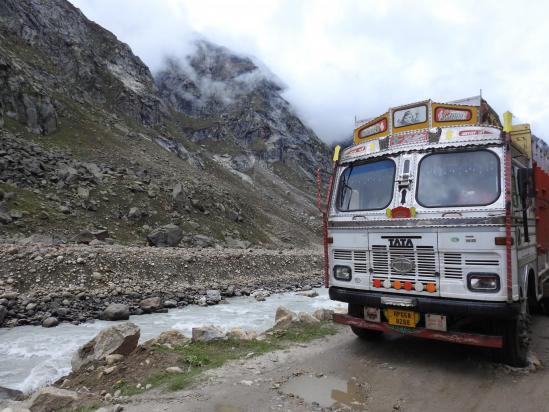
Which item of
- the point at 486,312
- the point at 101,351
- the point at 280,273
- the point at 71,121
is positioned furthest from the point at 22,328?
the point at 71,121

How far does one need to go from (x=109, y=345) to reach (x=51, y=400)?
1.89 m

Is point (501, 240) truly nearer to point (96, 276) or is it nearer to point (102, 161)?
point (96, 276)

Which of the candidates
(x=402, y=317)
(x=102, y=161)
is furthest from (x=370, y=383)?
(x=102, y=161)

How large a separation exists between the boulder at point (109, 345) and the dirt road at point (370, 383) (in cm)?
201

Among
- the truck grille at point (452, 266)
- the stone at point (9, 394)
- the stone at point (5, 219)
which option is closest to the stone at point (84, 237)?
the stone at point (5, 219)

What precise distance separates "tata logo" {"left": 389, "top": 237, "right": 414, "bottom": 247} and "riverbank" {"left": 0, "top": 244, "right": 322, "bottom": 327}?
482 inches

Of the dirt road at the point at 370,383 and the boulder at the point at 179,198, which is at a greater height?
the boulder at the point at 179,198

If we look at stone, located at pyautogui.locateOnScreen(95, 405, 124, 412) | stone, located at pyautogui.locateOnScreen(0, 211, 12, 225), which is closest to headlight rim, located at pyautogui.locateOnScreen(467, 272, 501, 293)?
stone, located at pyautogui.locateOnScreen(95, 405, 124, 412)

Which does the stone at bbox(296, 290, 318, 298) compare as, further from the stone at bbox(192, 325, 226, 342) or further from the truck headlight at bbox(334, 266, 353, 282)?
the truck headlight at bbox(334, 266, 353, 282)

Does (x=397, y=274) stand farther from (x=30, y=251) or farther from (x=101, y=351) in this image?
(x=30, y=251)

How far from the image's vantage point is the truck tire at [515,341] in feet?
20.6

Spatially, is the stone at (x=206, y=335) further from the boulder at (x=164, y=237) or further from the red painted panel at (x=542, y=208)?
the boulder at (x=164, y=237)

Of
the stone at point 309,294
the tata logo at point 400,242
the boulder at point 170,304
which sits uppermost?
the tata logo at point 400,242

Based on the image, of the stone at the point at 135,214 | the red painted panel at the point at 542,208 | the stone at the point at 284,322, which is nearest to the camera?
the red painted panel at the point at 542,208
